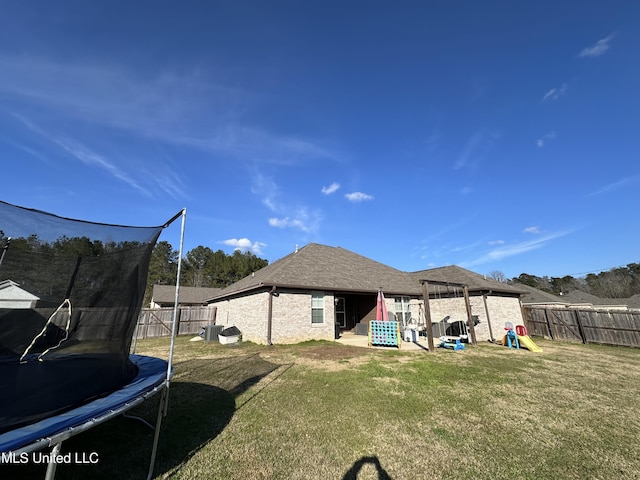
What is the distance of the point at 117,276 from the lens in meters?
3.35

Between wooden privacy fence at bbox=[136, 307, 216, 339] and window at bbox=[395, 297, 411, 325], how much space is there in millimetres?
13415

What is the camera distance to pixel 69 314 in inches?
121

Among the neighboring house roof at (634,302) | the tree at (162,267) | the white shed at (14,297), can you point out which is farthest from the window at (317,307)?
the neighboring house roof at (634,302)

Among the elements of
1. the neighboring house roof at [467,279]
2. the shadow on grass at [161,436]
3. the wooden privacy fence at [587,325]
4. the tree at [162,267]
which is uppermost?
the tree at [162,267]

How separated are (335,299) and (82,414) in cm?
1227

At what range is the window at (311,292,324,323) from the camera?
1302cm

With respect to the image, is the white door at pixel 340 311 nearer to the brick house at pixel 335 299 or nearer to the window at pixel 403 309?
the brick house at pixel 335 299

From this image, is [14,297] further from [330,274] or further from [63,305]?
[330,274]

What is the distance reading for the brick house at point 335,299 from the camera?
12.2 metres

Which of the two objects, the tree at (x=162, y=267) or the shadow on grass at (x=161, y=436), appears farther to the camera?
the tree at (x=162, y=267)

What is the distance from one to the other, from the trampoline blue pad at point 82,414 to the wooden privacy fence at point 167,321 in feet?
53.3

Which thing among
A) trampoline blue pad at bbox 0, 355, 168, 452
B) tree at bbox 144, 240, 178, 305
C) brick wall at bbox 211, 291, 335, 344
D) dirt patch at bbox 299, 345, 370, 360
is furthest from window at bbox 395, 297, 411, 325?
tree at bbox 144, 240, 178, 305

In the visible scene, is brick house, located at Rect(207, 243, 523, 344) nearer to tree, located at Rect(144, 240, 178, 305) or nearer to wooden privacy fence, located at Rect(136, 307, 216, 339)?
wooden privacy fence, located at Rect(136, 307, 216, 339)

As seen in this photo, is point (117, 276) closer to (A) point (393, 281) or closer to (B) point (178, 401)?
(B) point (178, 401)
